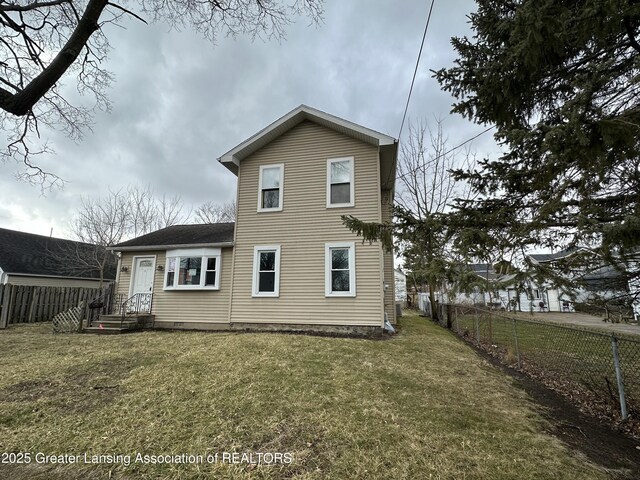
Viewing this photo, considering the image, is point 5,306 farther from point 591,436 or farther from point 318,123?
point 591,436

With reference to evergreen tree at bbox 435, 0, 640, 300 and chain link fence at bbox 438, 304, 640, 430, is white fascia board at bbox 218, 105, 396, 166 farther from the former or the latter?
chain link fence at bbox 438, 304, 640, 430

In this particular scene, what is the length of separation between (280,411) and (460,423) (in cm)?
222

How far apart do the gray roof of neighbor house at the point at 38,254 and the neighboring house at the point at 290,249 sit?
37.9 feet

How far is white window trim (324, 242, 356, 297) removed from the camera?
9.42 metres

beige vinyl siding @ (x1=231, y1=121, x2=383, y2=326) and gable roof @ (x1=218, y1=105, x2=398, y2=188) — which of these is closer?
beige vinyl siding @ (x1=231, y1=121, x2=383, y2=326)

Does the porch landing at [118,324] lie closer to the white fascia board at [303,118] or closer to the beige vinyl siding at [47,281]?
the white fascia board at [303,118]

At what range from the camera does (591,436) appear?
3.41m

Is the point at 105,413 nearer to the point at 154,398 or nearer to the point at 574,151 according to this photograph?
the point at 154,398

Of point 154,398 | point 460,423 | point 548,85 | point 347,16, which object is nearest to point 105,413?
point 154,398

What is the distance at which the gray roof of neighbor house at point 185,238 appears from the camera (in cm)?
1117

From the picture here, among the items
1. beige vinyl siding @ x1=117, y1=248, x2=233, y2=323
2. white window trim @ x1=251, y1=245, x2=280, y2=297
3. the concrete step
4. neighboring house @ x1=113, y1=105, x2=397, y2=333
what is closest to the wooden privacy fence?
the concrete step

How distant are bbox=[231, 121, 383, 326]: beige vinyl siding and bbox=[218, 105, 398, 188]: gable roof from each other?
21 centimetres

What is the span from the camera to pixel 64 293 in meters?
14.1

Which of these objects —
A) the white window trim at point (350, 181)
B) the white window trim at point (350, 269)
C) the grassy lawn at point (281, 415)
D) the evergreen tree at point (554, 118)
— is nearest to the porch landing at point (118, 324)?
the grassy lawn at point (281, 415)
